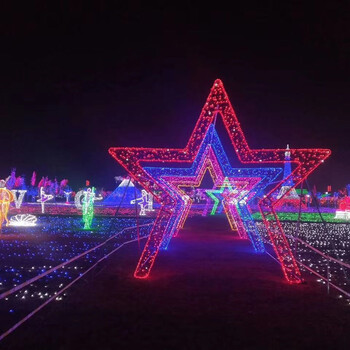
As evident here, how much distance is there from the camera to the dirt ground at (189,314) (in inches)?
199

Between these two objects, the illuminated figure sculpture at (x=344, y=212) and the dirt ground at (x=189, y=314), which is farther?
the illuminated figure sculpture at (x=344, y=212)

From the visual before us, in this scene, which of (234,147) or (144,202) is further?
(144,202)

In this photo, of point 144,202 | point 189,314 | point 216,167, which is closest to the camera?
point 189,314

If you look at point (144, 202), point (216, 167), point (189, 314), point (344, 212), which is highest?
point (344, 212)

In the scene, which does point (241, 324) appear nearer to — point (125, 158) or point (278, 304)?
point (278, 304)

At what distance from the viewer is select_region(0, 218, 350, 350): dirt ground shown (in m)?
5.06

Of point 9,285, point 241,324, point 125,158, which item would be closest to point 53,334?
point 241,324

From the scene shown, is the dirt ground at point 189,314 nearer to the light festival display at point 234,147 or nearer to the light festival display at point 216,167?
the light festival display at point 234,147

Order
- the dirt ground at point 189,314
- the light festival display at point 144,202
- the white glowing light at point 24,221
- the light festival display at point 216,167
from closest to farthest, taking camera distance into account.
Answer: the dirt ground at point 189,314 < the light festival display at point 216,167 < the white glowing light at point 24,221 < the light festival display at point 144,202

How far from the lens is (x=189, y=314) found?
6.14m

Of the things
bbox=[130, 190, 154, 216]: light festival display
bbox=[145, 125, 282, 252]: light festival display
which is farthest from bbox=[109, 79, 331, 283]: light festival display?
bbox=[130, 190, 154, 216]: light festival display

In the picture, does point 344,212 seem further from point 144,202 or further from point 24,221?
point 24,221

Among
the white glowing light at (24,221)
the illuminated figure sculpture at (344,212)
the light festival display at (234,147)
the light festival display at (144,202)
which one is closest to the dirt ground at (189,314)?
the light festival display at (234,147)

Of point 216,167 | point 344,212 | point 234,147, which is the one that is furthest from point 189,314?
point 344,212
